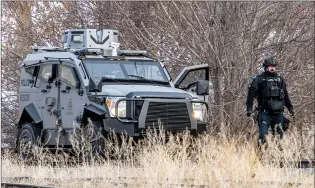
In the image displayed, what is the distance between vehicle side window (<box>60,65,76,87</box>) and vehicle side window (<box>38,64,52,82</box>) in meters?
0.41

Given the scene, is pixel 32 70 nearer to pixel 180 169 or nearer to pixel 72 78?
pixel 72 78

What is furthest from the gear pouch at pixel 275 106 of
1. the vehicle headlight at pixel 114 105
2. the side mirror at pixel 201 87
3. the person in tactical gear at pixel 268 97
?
the vehicle headlight at pixel 114 105

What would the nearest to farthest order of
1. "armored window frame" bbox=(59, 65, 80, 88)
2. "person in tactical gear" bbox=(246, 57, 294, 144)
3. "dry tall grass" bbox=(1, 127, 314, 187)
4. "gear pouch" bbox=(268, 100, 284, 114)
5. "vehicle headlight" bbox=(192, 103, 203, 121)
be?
"dry tall grass" bbox=(1, 127, 314, 187) < "person in tactical gear" bbox=(246, 57, 294, 144) < "gear pouch" bbox=(268, 100, 284, 114) < "vehicle headlight" bbox=(192, 103, 203, 121) < "armored window frame" bbox=(59, 65, 80, 88)

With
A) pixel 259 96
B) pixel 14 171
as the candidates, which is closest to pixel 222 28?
pixel 259 96

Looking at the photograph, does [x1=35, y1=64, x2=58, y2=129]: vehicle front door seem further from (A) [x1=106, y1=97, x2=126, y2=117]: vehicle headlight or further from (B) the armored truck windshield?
(A) [x1=106, y1=97, x2=126, y2=117]: vehicle headlight

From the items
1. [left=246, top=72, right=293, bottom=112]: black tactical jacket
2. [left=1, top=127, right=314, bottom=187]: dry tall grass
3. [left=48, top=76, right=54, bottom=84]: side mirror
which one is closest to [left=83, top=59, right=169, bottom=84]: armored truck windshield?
[left=48, top=76, right=54, bottom=84]: side mirror

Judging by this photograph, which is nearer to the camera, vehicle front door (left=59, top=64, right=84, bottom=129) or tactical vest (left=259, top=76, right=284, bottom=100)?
tactical vest (left=259, top=76, right=284, bottom=100)

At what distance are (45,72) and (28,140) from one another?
1.40 metres

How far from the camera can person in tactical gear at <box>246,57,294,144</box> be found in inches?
539

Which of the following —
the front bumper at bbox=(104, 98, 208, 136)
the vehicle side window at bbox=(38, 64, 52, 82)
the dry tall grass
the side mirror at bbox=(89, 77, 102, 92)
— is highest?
the vehicle side window at bbox=(38, 64, 52, 82)

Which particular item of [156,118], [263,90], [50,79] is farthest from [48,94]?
[263,90]

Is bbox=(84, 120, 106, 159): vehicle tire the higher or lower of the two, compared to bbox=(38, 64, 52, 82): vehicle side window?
lower

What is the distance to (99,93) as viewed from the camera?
14305 millimetres

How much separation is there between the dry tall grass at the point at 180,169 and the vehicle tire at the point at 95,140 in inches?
5.5
